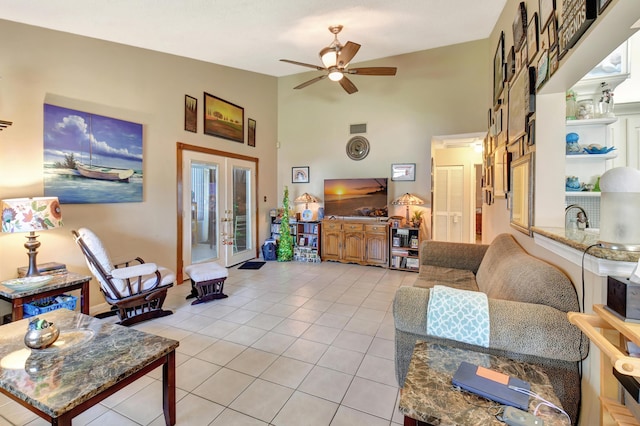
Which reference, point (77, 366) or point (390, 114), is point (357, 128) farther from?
point (77, 366)

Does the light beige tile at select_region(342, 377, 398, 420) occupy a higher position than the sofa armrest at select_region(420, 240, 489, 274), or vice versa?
the sofa armrest at select_region(420, 240, 489, 274)

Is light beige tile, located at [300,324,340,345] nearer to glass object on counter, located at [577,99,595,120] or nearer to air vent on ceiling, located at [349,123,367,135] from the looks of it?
glass object on counter, located at [577,99,595,120]

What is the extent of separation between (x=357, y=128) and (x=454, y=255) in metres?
3.49

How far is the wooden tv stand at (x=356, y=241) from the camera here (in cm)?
536

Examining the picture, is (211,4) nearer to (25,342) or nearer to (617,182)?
(25,342)

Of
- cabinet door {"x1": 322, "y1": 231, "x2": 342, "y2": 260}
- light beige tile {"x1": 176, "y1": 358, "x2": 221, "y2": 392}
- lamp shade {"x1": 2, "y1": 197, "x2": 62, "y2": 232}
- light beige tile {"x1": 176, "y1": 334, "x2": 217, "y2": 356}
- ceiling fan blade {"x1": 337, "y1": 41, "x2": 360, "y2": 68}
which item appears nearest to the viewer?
light beige tile {"x1": 176, "y1": 358, "x2": 221, "y2": 392}

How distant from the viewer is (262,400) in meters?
1.90

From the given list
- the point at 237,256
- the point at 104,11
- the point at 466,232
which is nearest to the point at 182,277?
the point at 237,256

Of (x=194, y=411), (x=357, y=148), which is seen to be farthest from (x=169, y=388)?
(x=357, y=148)

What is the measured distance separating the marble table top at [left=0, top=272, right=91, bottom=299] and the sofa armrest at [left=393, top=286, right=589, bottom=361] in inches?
118

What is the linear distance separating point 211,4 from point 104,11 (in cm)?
101

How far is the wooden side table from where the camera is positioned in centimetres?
227

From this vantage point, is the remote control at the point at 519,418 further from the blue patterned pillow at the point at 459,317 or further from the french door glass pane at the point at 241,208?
the french door glass pane at the point at 241,208

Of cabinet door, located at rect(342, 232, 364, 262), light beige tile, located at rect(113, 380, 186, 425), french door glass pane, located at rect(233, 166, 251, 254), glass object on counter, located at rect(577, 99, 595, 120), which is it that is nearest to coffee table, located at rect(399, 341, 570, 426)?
light beige tile, located at rect(113, 380, 186, 425)
